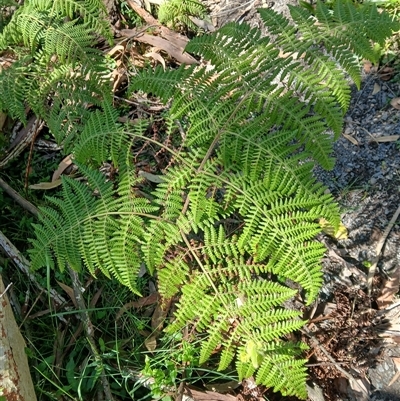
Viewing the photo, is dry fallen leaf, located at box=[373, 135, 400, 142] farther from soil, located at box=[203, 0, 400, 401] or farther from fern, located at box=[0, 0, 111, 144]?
fern, located at box=[0, 0, 111, 144]

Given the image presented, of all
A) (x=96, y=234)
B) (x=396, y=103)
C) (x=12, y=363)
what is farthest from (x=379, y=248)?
(x=12, y=363)

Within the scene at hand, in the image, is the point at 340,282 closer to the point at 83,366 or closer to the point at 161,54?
the point at 83,366

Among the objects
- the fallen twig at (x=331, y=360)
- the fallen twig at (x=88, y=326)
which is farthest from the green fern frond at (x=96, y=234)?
the fallen twig at (x=331, y=360)

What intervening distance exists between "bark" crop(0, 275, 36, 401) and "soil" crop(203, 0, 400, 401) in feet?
4.41

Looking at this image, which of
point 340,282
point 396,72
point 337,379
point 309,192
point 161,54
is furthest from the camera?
point 161,54

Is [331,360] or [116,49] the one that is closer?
[331,360]

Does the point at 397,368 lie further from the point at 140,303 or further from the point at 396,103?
the point at 396,103

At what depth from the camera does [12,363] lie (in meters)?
2.65

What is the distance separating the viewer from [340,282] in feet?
10.6

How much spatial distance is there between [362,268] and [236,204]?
1.13 meters

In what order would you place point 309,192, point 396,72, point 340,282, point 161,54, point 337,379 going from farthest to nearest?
point 161,54, point 396,72, point 340,282, point 337,379, point 309,192

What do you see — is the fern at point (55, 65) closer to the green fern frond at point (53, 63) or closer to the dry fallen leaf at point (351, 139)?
the green fern frond at point (53, 63)

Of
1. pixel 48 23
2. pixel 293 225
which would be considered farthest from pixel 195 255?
pixel 48 23

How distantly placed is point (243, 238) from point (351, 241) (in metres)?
1.10
